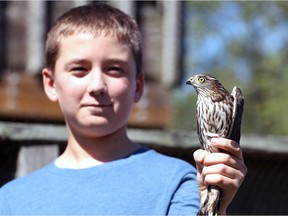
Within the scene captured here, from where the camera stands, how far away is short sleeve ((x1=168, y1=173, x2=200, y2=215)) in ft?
10.5

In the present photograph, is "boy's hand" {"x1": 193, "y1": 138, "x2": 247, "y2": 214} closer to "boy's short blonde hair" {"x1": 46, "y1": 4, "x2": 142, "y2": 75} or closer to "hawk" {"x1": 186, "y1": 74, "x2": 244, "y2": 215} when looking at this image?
"hawk" {"x1": 186, "y1": 74, "x2": 244, "y2": 215}

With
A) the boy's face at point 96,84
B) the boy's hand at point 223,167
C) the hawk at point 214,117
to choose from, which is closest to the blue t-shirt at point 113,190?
the boy's face at point 96,84

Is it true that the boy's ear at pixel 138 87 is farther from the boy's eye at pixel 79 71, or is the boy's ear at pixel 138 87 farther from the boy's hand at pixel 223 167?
the boy's hand at pixel 223 167

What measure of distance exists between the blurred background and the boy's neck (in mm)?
429

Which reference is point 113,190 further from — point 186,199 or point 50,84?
point 50,84

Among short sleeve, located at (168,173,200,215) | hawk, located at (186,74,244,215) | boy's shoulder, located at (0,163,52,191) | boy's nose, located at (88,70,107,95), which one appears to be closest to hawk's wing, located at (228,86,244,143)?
hawk, located at (186,74,244,215)

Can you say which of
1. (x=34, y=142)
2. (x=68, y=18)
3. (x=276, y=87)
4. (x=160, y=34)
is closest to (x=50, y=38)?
(x=68, y=18)

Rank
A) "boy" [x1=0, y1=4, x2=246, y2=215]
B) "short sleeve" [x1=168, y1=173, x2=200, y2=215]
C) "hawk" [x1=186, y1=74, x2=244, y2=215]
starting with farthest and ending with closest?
"boy" [x1=0, y1=4, x2=246, y2=215] → "short sleeve" [x1=168, y1=173, x2=200, y2=215] → "hawk" [x1=186, y1=74, x2=244, y2=215]

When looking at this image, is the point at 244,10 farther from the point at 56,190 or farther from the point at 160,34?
the point at 56,190

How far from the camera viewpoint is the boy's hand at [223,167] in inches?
99.0

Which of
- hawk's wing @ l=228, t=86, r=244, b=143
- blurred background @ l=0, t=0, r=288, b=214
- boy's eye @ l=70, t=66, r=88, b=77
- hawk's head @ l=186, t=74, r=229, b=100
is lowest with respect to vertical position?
blurred background @ l=0, t=0, r=288, b=214

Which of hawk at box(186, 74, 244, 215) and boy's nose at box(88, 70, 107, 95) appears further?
boy's nose at box(88, 70, 107, 95)

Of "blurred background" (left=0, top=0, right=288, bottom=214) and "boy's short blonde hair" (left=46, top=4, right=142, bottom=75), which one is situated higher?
"boy's short blonde hair" (left=46, top=4, right=142, bottom=75)

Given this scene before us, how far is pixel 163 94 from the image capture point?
10.0 metres
